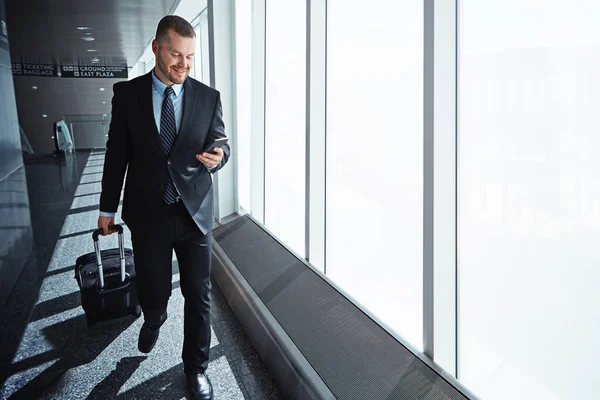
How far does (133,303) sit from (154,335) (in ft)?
2.00

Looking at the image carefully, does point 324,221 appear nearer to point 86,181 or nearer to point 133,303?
point 133,303

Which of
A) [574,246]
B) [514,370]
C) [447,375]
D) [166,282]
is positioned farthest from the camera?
[166,282]

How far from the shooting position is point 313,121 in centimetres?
322

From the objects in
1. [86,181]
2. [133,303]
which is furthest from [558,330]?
[86,181]

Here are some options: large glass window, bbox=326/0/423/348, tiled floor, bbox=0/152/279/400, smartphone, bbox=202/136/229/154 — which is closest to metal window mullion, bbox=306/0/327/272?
large glass window, bbox=326/0/423/348

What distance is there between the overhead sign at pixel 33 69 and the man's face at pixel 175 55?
48.0 feet

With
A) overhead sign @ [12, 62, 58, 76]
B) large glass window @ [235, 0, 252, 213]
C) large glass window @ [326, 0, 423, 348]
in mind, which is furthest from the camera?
overhead sign @ [12, 62, 58, 76]

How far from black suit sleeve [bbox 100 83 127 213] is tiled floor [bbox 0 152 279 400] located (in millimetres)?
926

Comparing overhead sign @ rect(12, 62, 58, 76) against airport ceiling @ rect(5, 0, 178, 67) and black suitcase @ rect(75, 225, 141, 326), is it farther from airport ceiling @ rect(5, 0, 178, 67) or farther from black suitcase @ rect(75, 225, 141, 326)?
black suitcase @ rect(75, 225, 141, 326)

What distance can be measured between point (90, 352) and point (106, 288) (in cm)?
43

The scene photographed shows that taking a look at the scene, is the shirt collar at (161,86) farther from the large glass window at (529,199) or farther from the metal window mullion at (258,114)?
the metal window mullion at (258,114)

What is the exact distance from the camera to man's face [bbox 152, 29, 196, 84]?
6.91 ft

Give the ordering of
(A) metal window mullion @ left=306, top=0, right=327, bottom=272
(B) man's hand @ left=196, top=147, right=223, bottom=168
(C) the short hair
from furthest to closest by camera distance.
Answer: (A) metal window mullion @ left=306, top=0, right=327, bottom=272 < (B) man's hand @ left=196, top=147, right=223, bottom=168 < (C) the short hair

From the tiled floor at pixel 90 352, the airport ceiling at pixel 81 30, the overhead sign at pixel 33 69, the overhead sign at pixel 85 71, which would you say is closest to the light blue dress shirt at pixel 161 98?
the tiled floor at pixel 90 352
